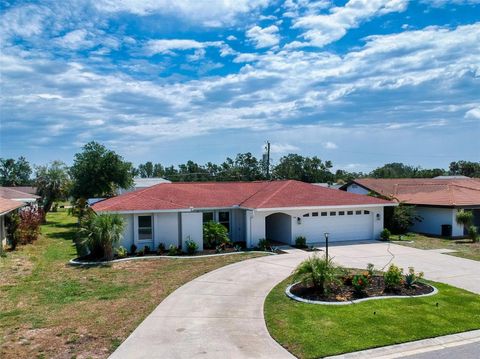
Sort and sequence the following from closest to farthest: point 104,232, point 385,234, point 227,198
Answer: point 104,232, point 385,234, point 227,198

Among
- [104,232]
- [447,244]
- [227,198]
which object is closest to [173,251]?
[104,232]

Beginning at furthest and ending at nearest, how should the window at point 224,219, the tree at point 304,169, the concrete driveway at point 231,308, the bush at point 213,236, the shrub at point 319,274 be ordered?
the tree at point 304,169
the window at point 224,219
the bush at point 213,236
the shrub at point 319,274
the concrete driveway at point 231,308

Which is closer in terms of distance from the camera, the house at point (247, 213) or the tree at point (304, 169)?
the house at point (247, 213)

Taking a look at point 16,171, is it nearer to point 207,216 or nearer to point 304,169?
point 304,169

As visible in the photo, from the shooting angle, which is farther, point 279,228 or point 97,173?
point 97,173

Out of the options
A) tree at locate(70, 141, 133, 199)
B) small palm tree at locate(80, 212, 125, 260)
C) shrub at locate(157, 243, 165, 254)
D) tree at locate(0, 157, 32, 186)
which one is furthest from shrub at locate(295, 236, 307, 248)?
tree at locate(0, 157, 32, 186)

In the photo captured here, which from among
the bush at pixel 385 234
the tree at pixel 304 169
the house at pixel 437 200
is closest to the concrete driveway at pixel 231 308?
the bush at pixel 385 234

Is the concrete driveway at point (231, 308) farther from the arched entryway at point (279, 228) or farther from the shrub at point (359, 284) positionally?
the arched entryway at point (279, 228)
